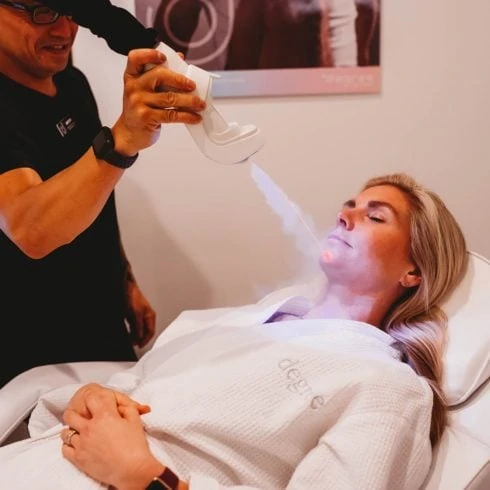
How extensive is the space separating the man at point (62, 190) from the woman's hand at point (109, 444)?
31 centimetres

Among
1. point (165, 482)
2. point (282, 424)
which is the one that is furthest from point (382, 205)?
point (165, 482)

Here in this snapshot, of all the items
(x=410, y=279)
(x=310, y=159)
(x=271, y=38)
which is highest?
(x=271, y=38)

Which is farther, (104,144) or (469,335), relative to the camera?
(469,335)

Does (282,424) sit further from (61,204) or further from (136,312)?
(136,312)

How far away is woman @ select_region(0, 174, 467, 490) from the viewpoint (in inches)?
43.9

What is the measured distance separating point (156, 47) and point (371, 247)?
0.67 meters

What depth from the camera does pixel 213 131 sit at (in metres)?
1.10

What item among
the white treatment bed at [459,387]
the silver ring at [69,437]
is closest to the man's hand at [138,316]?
the white treatment bed at [459,387]

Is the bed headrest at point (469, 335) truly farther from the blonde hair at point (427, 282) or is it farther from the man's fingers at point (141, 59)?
the man's fingers at point (141, 59)

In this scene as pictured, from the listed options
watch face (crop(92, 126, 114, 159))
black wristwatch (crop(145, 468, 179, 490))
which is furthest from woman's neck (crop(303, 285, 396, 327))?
watch face (crop(92, 126, 114, 159))

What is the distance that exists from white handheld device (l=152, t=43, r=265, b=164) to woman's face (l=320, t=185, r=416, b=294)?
1.30 feet

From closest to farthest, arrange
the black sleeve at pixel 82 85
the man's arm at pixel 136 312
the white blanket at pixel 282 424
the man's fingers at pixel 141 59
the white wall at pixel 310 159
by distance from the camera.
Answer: the man's fingers at pixel 141 59 < the white blanket at pixel 282 424 < the black sleeve at pixel 82 85 < the man's arm at pixel 136 312 < the white wall at pixel 310 159

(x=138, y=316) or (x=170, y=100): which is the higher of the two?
(x=170, y=100)

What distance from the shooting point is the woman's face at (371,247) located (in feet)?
4.67
